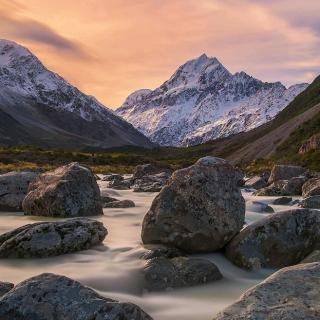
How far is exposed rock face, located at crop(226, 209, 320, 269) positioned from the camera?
13.5 meters

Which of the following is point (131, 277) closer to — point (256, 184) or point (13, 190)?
point (13, 190)

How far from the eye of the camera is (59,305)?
8.31m

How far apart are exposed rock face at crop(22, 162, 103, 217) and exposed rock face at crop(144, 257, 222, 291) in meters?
9.37

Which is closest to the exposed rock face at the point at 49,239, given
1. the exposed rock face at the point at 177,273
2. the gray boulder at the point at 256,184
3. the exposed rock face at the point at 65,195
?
the exposed rock face at the point at 177,273

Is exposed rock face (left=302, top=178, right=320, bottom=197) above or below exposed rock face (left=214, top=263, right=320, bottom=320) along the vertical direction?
below

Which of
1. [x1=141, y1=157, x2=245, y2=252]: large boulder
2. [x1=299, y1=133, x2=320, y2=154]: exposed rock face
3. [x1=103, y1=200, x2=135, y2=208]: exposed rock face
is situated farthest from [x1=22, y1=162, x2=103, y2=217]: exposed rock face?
[x1=299, y1=133, x2=320, y2=154]: exposed rock face

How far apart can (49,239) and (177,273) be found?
4104mm

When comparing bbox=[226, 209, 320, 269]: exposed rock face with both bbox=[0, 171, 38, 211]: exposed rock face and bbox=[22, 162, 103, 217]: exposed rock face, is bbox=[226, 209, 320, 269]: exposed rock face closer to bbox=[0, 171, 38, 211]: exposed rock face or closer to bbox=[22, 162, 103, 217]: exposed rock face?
bbox=[22, 162, 103, 217]: exposed rock face

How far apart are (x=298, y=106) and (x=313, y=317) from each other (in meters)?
165

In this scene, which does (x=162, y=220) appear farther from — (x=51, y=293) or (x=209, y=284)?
(x=51, y=293)

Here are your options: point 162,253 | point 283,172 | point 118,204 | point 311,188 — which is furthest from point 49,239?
point 283,172

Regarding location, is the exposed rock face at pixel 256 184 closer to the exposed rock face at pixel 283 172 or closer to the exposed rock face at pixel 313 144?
the exposed rock face at pixel 283 172

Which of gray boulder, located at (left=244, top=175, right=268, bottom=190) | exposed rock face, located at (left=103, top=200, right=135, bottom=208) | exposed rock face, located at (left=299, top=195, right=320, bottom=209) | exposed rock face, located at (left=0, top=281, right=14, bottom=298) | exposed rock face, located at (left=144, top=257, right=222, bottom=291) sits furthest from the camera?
gray boulder, located at (left=244, top=175, right=268, bottom=190)

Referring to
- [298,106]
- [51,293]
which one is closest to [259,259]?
[51,293]
